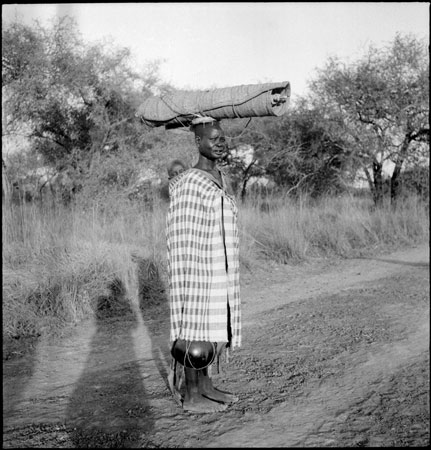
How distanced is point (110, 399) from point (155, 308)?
265cm

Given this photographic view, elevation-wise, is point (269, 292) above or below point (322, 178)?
below

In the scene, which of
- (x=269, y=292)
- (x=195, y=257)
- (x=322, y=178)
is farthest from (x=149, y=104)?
(x=322, y=178)

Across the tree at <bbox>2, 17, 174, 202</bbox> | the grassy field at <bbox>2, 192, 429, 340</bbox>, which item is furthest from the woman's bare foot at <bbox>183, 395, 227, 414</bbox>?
the tree at <bbox>2, 17, 174, 202</bbox>

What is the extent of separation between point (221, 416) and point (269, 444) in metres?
0.41

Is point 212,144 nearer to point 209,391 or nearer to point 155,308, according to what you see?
point 209,391

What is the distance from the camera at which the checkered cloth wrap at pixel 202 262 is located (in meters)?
2.75

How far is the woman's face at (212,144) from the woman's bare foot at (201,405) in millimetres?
1326

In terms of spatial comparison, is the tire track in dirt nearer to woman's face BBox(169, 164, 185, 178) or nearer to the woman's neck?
the woman's neck

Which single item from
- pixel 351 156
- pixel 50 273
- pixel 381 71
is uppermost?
pixel 381 71

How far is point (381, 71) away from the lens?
13.7 meters

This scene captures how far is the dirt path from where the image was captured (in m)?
2.63

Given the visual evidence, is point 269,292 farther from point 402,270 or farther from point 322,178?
point 322,178

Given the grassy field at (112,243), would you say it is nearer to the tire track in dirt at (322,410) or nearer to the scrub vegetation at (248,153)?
the scrub vegetation at (248,153)

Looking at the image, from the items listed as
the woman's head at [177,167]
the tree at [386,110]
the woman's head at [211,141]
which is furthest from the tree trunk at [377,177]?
the woman's head at [211,141]
